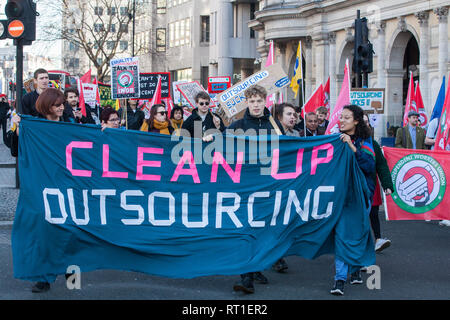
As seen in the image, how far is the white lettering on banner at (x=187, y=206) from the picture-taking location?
22.9 ft

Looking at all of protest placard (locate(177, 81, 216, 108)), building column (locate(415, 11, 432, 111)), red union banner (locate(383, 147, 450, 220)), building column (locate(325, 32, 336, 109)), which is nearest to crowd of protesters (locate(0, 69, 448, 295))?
red union banner (locate(383, 147, 450, 220))

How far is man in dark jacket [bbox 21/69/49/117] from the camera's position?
381 inches

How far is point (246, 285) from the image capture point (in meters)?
6.91

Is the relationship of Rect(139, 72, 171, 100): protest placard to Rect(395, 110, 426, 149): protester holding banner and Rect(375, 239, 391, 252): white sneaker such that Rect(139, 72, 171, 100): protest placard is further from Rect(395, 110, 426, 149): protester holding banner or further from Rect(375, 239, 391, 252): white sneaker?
Rect(375, 239, 391, 252): white sneaker

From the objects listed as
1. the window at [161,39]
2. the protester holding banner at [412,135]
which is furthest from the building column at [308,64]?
A: the window at [161,39]

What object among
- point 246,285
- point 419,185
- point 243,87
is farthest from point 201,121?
point 246,285

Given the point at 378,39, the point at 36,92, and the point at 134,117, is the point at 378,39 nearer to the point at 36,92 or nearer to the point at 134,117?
the point at 134,117

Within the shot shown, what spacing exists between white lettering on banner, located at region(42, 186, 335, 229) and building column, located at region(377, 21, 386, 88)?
2865 cm

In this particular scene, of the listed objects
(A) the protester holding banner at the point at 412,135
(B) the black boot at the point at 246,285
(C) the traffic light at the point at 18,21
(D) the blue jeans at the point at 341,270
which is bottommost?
(B) the black boot at the point at 246,285

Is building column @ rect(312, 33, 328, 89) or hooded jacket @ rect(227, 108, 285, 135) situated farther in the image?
building column @ rect(312, 33, 328, 89)

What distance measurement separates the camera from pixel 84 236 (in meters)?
6.93

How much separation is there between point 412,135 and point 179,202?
8.49m

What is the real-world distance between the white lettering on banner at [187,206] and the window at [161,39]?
63.5 meters

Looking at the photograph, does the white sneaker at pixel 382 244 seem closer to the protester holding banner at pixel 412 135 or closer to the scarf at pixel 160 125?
the scarf at pixel 160 125
